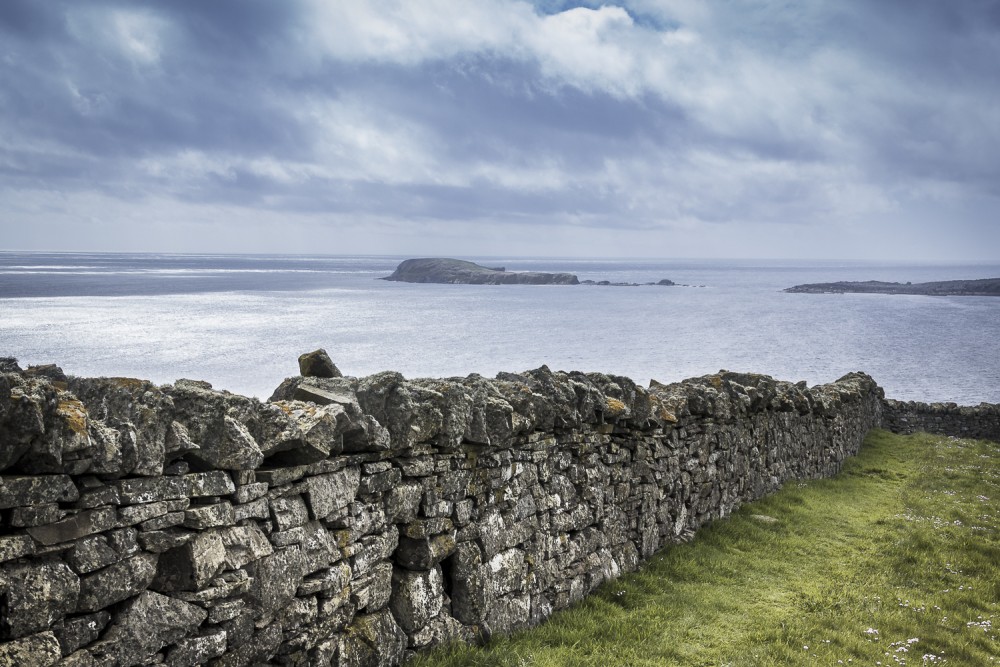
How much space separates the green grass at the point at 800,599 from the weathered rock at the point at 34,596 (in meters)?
3.39

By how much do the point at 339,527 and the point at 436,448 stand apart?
4.64 feet

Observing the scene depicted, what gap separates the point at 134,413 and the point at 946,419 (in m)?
36.6

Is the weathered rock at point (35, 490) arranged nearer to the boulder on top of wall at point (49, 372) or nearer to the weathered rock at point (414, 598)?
the boulder on top of wall at point (49, 372)

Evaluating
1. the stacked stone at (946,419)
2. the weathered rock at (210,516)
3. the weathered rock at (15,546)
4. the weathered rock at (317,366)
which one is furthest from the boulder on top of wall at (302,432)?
the stacked stone at (946,419)

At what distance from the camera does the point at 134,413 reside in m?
5.73

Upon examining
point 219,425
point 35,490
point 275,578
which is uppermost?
point 219,425

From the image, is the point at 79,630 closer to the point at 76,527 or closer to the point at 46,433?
the point at 76,527

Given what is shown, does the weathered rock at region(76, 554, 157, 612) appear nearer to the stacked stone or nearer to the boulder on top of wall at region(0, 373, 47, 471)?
the boulder on top of wall at region(0, 373, 47, 471)

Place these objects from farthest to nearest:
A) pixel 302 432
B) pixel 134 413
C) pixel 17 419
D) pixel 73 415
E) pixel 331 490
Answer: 1. pixel 331 490
2. pixel 302 432
3. pixel 134 413
4. pixel 73 415
5. pixel 17 419

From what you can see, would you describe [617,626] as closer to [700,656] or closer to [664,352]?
[700,656]

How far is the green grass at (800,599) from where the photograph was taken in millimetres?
8203

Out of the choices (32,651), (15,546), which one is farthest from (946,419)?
(15,546)

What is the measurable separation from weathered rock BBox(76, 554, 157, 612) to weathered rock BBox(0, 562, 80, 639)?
89 mm

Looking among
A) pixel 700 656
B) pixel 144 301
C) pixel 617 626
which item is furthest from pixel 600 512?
pixel 144 301
